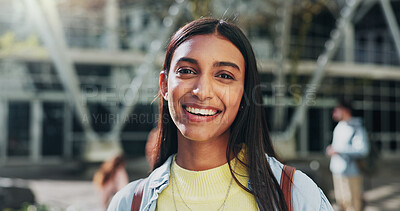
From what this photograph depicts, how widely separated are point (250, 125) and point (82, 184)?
934cm

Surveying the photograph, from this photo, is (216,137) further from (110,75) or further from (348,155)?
(110,75)

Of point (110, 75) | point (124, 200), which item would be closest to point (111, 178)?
point (124, 200)

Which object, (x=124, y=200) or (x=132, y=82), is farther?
(x=132, y=82)

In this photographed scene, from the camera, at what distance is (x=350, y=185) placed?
5000mm

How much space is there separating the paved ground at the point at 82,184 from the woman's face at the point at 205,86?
3.17m

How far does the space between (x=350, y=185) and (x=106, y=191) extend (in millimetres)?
3052

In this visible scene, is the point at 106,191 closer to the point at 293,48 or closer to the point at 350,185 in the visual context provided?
the point at 350,185

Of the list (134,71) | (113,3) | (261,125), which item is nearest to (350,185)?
(261,125)

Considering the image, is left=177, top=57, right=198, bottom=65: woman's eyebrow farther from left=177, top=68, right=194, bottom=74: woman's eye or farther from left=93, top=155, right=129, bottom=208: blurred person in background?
left=93, top=155, right=129, bottom=208: blurred person in background

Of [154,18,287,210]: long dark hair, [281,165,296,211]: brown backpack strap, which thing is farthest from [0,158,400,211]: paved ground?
[281,165,296,211]: brown backpack strap

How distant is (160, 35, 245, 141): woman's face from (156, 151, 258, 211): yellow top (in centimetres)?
14

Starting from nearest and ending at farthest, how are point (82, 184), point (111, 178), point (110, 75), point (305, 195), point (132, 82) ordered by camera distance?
point (305, 195) < point (111, 178) < point (82, 184) < point (132, 82) < point (110, 75)

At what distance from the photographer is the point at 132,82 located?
11.2 m

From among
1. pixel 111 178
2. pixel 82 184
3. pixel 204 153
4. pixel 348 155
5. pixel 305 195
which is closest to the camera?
pixel 305 195
